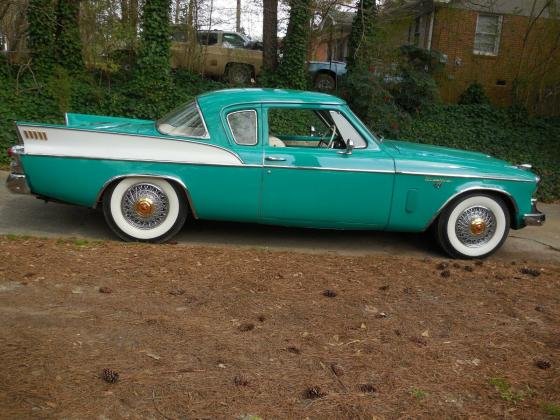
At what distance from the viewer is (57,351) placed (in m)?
3.15

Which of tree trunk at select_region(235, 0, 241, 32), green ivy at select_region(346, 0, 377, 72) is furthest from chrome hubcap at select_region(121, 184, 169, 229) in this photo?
tree trunk at select_region(235, 0, 241, 32)

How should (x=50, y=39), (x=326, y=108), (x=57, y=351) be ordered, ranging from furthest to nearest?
(x=50, y=39) → (x=326, y=108) → (x=57, y=351)

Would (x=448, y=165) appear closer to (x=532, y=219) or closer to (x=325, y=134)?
(x=532, y=219)

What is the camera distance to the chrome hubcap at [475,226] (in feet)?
18.7

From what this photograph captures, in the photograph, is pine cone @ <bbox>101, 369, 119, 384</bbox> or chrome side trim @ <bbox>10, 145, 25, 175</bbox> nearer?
pine cone @ <bbox>101, 369, 119, 384</bbox>

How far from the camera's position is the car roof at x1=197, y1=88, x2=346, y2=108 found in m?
5.46

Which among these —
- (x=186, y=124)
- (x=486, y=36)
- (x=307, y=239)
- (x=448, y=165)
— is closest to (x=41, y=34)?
(x=186, y=124)

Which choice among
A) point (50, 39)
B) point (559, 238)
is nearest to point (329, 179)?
point (559, 238)

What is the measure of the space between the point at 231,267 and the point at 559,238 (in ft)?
14.3

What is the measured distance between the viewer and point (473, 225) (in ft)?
18.7

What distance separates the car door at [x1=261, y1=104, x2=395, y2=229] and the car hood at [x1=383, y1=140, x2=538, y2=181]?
171 mm

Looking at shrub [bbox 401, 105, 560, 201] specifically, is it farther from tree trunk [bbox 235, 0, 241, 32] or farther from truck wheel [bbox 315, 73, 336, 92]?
tree trunk [bbox 235, 0, 241, 32]

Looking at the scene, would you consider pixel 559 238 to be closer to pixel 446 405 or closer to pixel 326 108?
pixel 326 108

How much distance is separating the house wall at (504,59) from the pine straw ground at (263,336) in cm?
992
